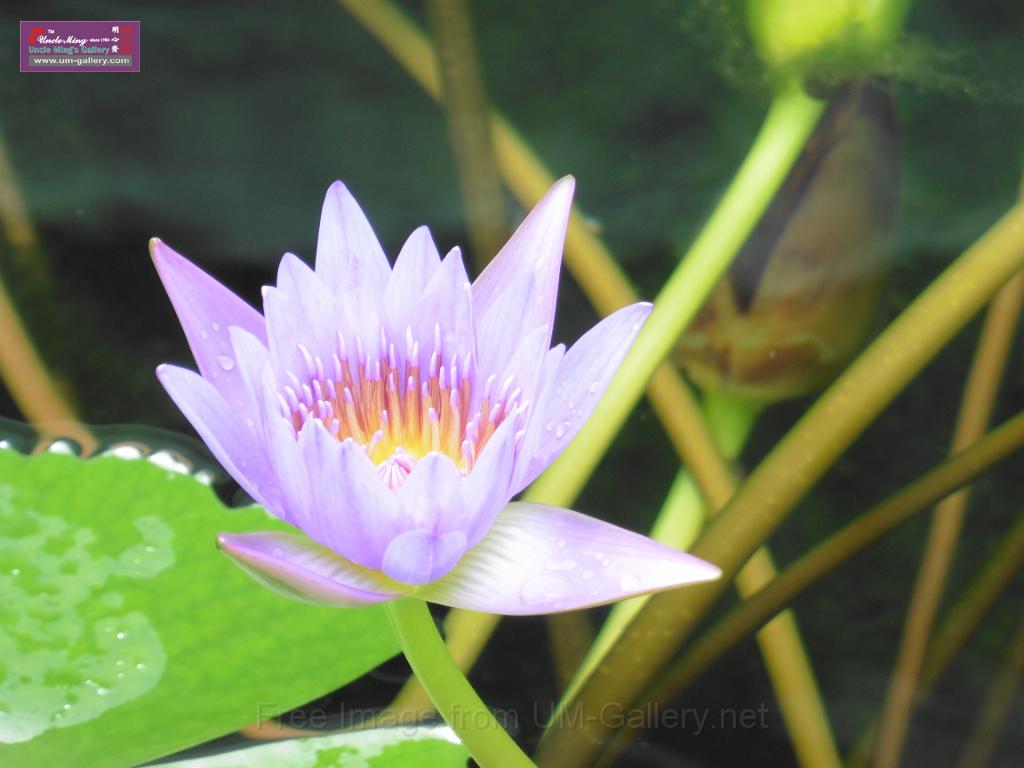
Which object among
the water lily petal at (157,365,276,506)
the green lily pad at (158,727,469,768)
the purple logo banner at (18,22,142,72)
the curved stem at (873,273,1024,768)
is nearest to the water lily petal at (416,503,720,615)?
the water lily petal at (157,365,276,506)

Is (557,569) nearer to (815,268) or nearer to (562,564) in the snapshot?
(562,564)

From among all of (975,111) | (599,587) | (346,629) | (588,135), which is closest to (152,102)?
(588,135)

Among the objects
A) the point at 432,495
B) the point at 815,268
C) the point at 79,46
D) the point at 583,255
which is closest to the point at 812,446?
the point at 815,268

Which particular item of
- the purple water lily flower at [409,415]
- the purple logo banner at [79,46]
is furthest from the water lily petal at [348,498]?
the purple logo banner at [79,46]

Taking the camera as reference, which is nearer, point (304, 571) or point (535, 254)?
point (304, 571)

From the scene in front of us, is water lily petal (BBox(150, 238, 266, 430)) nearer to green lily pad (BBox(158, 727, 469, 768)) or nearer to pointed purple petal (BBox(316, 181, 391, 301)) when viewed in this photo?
pointed purple petal (BBox(316, 181, 391, 301))

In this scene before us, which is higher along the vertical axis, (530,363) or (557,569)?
(530,363)

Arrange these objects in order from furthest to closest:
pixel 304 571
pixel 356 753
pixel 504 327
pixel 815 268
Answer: pixel 815 268 < pixel 356 753 < pixel 504 327 < pixel 304 571
